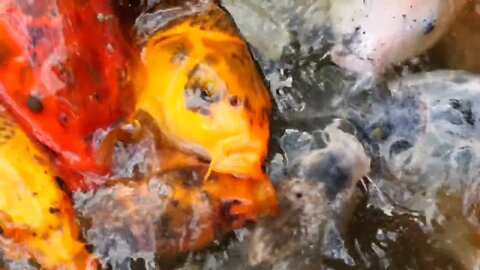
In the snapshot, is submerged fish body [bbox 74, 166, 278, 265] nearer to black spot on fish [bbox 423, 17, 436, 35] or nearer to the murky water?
the murky water

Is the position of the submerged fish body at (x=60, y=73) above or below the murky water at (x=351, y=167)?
above

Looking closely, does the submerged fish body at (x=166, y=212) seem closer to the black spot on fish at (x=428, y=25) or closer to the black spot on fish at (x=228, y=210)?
the black spot on fish at (x=228, y=210)

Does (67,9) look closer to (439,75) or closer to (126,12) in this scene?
(126,12)

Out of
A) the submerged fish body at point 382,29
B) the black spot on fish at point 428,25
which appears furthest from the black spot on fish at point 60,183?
the black spot on fish at point 428,25

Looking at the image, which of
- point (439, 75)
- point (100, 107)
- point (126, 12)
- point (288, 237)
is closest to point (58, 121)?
point (100, 107)

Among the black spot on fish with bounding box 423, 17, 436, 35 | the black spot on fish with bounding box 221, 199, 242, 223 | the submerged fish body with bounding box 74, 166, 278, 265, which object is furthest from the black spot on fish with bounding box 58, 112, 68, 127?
the black spot on fish with bounding box 423, 17, 436, 35

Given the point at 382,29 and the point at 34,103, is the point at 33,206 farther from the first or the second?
the point at 382,29
